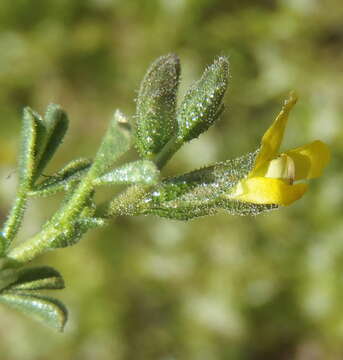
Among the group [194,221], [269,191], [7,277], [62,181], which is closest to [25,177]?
[62,181]

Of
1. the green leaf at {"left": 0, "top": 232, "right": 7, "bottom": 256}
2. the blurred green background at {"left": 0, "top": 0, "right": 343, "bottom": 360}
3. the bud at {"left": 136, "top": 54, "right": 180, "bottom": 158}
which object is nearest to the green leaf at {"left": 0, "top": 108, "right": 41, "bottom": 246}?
the green leaf at {"left": 0, "top": 232, "right": 7, "bottom": 256}

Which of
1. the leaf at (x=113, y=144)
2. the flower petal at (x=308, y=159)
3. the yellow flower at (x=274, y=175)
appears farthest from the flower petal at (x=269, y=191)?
the leaf at (x=113, y=144)

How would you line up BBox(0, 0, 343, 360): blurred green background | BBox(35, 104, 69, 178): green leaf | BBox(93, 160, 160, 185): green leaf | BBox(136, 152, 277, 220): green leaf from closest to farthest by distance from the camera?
BBox(93, 160, 160, 185): green leaf < BBox(136, 152, 277, 220): green leaf < BBox(35, 104, 69, 178): green leaf < BBox(0, 0, 343, 360): blurred green background

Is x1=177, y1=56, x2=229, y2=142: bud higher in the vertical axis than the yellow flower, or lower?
higher

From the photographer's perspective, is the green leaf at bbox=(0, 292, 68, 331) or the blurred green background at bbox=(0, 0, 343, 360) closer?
the green leaf at bbox=(0, 292, 68, 331)

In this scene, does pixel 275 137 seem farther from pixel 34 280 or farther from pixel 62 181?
pixel 34 280

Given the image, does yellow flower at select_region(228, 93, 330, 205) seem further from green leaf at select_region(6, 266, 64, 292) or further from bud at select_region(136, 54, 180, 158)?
green leaf at select_region(6, 266, 64, 292)

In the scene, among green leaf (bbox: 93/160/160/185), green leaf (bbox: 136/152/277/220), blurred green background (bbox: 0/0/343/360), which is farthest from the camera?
blurred green background (bbox: 0/0/343/360)
